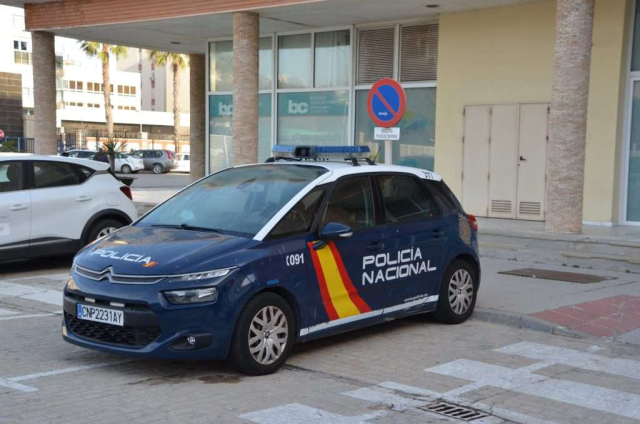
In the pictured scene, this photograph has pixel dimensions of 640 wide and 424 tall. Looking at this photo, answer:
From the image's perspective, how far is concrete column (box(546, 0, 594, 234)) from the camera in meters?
12.9

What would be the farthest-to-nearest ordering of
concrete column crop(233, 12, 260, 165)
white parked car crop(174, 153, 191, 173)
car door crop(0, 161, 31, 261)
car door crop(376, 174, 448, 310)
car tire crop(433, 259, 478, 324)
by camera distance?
white parked car crop(174, 153, 191, 173)
concrete column crop(233, 12, 260, 165)
car door crop(0, 161, 31, 261)
car tire crop(433, 259, 478, 324)
car door crop(376, 174, 448, 310)

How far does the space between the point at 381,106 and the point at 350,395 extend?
20.2 ft

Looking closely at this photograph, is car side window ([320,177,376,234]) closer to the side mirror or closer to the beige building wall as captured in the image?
the side mirror

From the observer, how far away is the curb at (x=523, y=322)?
8.05m

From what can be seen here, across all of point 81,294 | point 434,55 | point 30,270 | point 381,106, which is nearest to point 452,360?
point 81,294

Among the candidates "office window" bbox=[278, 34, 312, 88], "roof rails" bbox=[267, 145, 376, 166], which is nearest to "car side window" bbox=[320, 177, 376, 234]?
"roof rails" bbox=[267, 145, 376, 166]

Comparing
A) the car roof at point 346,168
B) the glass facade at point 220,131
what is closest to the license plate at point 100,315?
the car roof at point 346,168

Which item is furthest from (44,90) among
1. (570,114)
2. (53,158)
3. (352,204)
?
(352,204)

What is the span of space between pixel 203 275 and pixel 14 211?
19.3 feet

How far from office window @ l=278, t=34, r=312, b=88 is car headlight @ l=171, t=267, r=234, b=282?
47.0ft

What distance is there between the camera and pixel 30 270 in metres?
11.9

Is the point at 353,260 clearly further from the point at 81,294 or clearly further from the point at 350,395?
the point at 81,294

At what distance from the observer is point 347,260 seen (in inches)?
278

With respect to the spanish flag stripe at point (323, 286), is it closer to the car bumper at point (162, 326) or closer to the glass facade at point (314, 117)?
the car bumper at point (162, 326)
